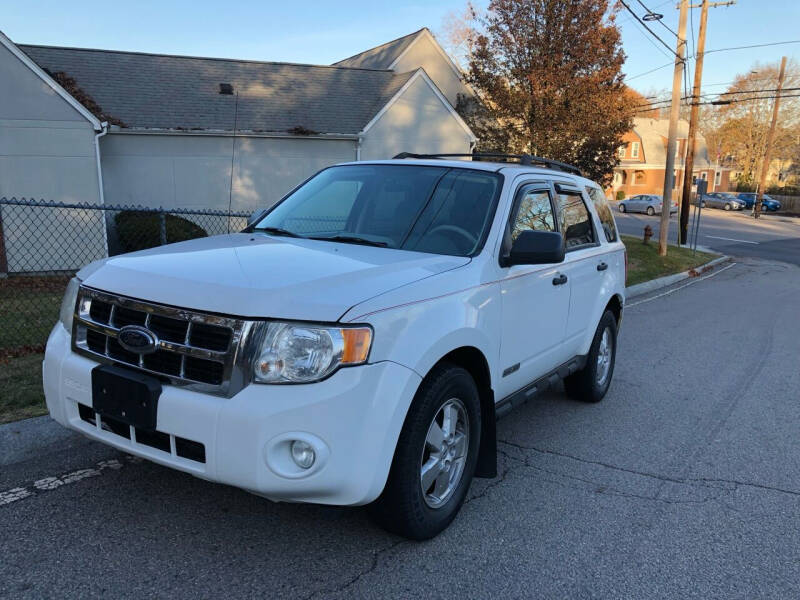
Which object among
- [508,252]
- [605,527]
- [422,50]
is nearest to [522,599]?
[605,527]

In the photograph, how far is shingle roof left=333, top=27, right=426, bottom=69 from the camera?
23156 mm

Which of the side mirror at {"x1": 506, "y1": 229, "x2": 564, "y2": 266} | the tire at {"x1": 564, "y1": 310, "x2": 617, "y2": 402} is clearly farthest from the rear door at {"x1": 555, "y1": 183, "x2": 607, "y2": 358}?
the side mirror at {"x1": 506, "y1": 229, "x2": 564, "y2": 266}

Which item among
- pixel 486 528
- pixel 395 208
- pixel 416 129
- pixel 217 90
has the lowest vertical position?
pixel 486 528

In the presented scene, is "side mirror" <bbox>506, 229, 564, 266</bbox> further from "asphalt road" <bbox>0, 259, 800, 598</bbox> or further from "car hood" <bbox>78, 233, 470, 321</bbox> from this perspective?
"asphalt road" <bbox>0, 259, 800, 598</bbox>

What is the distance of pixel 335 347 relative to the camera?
2668 millimetres

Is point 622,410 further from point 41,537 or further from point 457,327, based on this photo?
point 41,537

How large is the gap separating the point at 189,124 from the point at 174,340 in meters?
14.0

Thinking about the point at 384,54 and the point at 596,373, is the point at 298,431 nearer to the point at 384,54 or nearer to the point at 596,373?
the point at 596,373

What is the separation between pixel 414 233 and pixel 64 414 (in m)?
2.11

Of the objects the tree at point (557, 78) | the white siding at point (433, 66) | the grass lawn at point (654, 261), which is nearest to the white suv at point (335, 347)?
the grass lawn at point (654, 261)

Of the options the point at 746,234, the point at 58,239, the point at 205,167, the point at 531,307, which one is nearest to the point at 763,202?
the point at 746,234

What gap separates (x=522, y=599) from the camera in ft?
9.41

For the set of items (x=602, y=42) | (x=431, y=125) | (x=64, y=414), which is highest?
(x=602, y=42)

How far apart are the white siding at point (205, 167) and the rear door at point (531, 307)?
12536 mm
